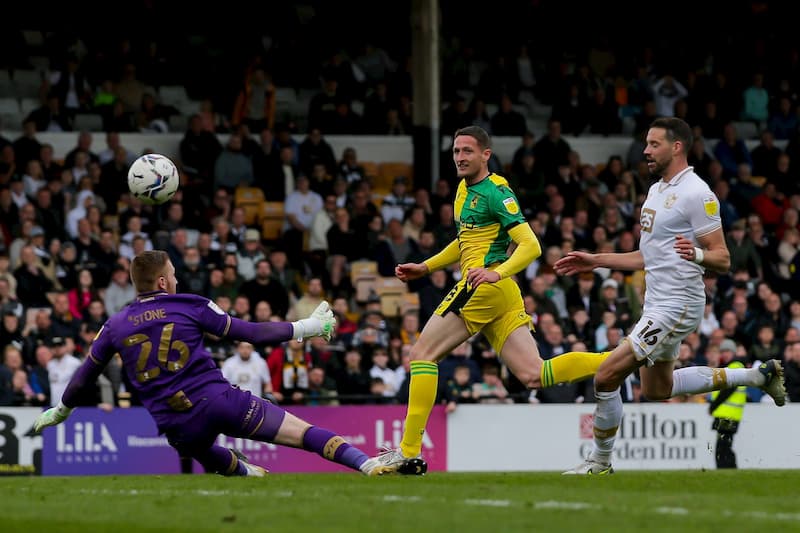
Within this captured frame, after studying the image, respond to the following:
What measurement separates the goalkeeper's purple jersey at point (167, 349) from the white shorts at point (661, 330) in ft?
9.22

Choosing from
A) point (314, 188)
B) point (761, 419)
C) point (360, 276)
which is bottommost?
point (761, 419)

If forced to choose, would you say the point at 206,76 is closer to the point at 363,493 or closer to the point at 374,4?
the point at 374,4

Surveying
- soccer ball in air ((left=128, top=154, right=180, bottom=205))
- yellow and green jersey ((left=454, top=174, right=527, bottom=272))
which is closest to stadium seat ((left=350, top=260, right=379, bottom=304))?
soccer ball in air ((left=128, top=154, right=180, bottom=205))

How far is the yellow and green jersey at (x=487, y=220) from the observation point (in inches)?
421

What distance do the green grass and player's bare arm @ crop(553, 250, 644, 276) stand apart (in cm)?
146

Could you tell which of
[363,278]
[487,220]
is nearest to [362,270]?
[363,278]

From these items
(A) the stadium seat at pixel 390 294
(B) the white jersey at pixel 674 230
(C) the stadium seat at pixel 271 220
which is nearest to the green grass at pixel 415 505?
(B) the white jersey at pixel 674 230

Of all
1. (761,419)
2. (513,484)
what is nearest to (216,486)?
(513,484)

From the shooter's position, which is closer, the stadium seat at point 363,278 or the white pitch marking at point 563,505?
the white pitch marking at point 563,505

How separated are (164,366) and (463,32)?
20026 mm

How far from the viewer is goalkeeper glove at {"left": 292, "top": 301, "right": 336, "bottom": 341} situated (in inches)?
375

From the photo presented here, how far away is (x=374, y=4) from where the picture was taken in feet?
91.5

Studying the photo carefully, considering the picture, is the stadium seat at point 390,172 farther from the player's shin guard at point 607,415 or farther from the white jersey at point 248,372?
the player's shin guard at point 607,415

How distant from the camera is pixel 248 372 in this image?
58.0 ft
